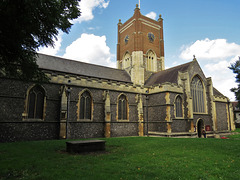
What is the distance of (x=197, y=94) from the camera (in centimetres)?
2428

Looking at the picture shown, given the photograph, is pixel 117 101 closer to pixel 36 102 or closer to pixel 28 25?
pixel 36 102

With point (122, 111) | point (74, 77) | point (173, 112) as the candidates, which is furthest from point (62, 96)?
point (173, 112)

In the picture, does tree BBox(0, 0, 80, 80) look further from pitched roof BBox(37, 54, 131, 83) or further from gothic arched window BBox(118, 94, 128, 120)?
gothic arched window BBox(118, 94, 128, 120)

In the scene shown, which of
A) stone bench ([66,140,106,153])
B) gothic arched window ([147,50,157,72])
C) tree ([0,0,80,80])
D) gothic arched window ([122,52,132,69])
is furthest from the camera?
gothic arched window ([122,52,132,69])

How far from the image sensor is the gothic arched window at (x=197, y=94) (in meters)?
23.7

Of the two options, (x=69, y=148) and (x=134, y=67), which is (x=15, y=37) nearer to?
(x=69, y=148)

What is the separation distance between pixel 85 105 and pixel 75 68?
5973mm

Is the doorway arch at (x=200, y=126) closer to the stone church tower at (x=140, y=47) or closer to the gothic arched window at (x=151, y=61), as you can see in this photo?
the stone church tower at (x=140, y=47)

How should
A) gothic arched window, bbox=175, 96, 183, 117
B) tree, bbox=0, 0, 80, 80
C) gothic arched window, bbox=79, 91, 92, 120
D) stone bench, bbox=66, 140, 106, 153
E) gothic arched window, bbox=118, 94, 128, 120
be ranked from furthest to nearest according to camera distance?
1. gothic arched window, bbox=175, 96, 183, 117
2. gothic arched window, bbox=118, 94, 128, 120
3. gothic arched window, bbox=79, 91, 92, 120
4. stone bench, bbox=66, 140, 106, 153
5. tree, bbox=0, 0, 80, 80

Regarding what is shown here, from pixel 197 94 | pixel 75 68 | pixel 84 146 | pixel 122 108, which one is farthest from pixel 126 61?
pixel 84 146

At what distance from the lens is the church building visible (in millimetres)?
15080

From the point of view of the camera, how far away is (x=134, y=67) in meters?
27.7

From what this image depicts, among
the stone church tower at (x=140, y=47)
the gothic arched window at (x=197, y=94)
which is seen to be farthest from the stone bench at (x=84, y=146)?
the stone church tower at (x=140, y=47)

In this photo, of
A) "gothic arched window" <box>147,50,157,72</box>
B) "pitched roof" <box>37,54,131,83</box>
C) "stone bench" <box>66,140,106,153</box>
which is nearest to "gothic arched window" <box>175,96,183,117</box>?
"pitched roof" <box>37,54,131,83</box>
